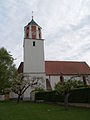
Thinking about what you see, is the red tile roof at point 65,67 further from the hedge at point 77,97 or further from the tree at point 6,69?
the hedge at point 77,97

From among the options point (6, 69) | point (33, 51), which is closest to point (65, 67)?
point (33, 51)

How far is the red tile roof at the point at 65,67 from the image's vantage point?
5028 cm

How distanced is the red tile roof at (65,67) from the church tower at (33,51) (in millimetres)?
5086

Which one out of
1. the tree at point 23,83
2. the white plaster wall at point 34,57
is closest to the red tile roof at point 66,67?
the white plaster wall at point 34,57

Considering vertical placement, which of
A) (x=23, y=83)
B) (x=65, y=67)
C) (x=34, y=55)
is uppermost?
(x=34, y=55)

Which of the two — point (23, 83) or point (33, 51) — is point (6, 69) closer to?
point (23, 83)

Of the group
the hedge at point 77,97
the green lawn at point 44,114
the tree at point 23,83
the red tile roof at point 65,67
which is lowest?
the green lawn at point 44,114

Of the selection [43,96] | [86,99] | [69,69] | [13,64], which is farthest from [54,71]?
[86,99]

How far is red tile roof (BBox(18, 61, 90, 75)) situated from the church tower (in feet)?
16.7

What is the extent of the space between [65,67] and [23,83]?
652 inches

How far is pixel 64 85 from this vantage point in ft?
65.0

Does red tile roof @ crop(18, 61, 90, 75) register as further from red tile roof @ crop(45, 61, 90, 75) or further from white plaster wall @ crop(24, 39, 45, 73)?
white plaster wall @ crop(24, 39, 45, 73)

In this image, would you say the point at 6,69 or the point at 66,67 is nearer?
the point at 6,69

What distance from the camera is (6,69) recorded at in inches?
1521
